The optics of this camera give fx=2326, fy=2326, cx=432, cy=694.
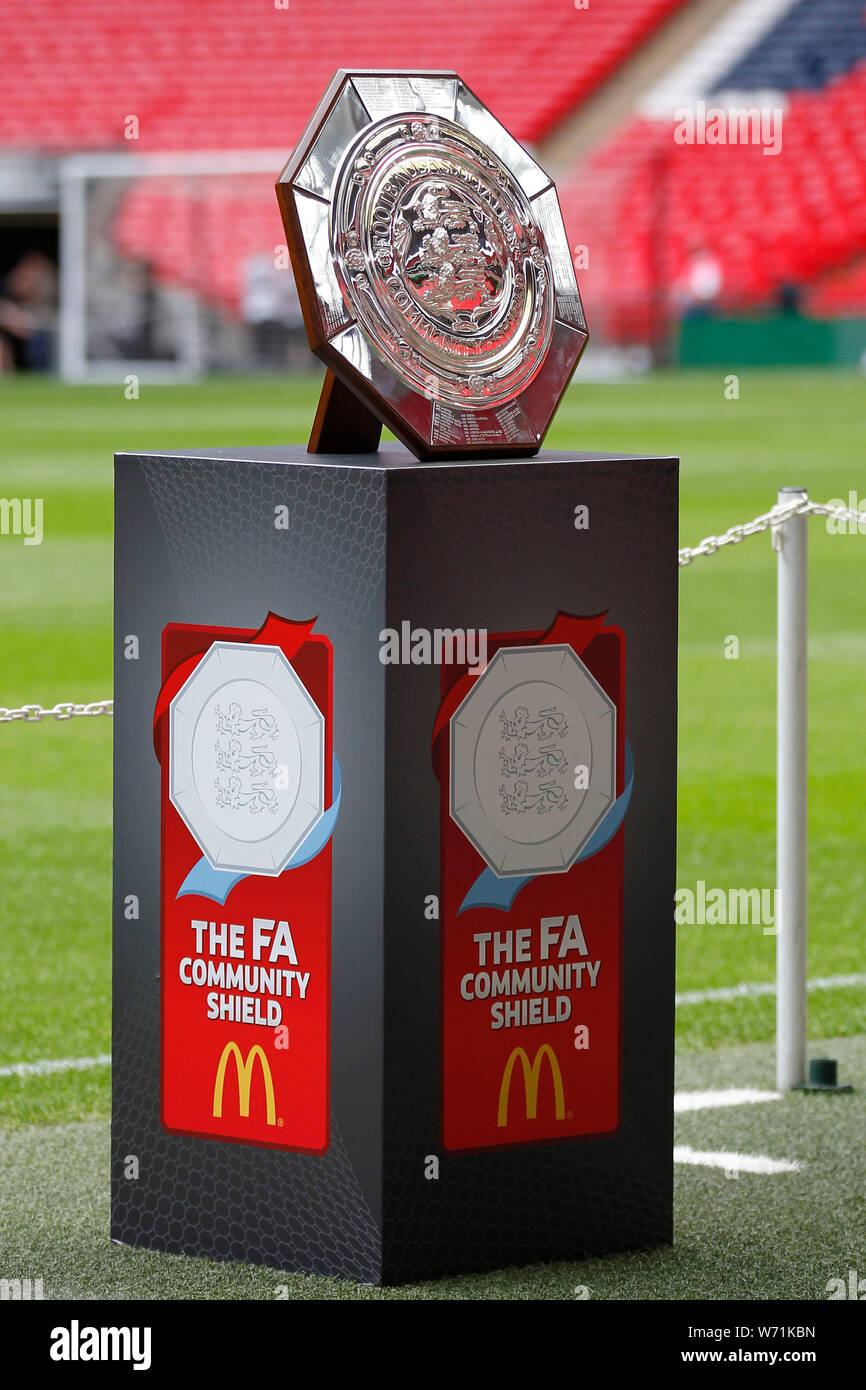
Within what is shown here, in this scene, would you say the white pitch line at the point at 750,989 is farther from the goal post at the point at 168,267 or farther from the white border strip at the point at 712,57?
the white border strip at the point at 712,57

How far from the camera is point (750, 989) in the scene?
5754mm

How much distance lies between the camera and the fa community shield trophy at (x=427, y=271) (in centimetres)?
349

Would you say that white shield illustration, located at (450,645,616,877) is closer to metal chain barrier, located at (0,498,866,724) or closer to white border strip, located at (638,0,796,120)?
metal chain barrier, located at (0,498,866,724)

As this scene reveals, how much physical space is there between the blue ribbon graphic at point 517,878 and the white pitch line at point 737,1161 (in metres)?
0.90

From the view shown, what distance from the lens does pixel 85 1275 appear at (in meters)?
3.59

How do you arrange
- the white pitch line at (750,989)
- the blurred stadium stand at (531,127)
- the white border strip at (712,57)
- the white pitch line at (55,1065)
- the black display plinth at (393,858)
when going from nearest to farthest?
1. the black display plinth at (393,858)
2. the white pitch line at (55,1065)
3. the white pitch line at (750,989)
4. the blurred stadium stand at (531,127)
5. the white border strip at (712,57)

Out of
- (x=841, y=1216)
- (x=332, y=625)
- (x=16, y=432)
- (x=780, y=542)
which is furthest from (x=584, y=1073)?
(x=16, y=432)

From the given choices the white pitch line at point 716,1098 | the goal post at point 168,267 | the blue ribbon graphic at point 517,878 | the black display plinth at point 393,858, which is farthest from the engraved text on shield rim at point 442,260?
the goal post at point 168,267

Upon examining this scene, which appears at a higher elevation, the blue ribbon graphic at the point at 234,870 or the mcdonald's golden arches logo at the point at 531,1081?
the blue ribbon graphic at the point at 234,870

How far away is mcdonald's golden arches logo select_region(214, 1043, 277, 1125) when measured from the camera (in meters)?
3.56

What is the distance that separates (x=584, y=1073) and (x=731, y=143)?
100ft

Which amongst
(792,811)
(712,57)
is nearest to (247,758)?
(792,811)

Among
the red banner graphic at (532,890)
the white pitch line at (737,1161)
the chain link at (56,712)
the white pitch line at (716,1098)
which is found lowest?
the white pitch line at (737,1161)

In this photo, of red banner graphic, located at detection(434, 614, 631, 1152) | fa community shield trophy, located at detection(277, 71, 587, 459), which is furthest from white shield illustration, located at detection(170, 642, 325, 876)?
fa community shield trophy, located at detection(277, 71, 587, 459)
